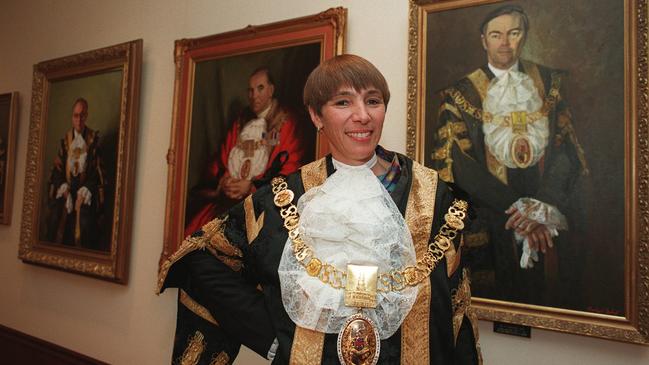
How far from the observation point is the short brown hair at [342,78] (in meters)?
1.23

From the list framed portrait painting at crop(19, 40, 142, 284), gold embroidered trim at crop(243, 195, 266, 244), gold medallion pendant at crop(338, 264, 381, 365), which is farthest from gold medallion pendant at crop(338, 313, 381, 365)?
framed portrait painting at crop(19, 40, 142, 284)

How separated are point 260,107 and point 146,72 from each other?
0.98m

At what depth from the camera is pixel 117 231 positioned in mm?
2756

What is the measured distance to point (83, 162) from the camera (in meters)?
3.01

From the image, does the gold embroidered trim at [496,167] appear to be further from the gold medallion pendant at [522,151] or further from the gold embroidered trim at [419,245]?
the gold embroidered trim at [419,245]

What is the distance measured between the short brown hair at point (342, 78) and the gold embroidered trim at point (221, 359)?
77cm

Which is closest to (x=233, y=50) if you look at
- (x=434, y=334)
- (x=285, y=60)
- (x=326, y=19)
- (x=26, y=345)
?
(x=285, y=60)

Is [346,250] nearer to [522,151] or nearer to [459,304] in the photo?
[459,304]

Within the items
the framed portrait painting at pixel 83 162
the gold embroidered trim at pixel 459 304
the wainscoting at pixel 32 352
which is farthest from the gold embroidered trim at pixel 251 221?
the wainscoting at pixel 32 352

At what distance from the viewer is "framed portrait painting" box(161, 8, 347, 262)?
2.13 m

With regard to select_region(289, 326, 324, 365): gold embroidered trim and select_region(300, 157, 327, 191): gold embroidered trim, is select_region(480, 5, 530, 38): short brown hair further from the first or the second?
select_region(289, 326, 324, 365): gold embroidered trim

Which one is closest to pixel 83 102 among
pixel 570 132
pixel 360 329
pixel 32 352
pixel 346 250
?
pixel 32 352

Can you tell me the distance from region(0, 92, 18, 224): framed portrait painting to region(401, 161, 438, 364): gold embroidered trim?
11.1ft

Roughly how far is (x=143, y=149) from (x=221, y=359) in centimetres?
174
